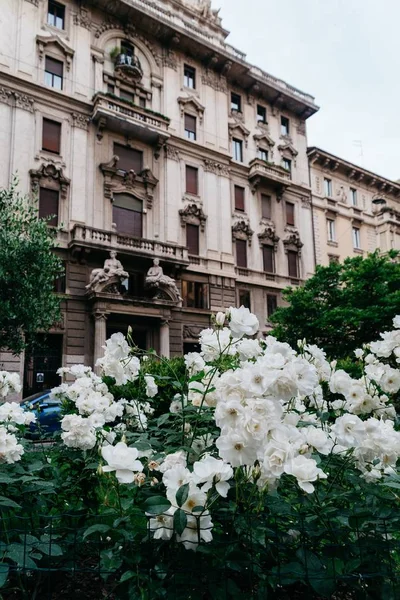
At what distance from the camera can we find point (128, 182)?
21.2 metres

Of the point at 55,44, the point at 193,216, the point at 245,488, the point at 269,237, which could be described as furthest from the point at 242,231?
the point at 245,488

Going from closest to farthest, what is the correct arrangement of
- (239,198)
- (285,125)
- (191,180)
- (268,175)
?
(191,180) < (239,198) < (268,175) < (285,125)

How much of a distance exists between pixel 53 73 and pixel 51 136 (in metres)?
3.12

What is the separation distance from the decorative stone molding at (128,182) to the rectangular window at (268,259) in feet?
25.5

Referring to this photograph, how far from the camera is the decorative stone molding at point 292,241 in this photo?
1053 inches

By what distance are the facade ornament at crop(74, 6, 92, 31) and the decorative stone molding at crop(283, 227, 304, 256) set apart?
50.1 ft

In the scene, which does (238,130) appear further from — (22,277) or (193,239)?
(22,277)

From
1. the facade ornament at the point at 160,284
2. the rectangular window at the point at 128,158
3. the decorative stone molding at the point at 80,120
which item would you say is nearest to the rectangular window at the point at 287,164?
the rectangular window at the point at 128,158

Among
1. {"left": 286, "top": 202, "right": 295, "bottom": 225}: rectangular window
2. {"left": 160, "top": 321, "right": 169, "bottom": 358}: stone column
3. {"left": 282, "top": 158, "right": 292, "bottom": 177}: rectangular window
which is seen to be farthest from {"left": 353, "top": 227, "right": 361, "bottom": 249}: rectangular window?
{"left": 160, "top": 321, "right": 169, "bottom": 358}: stone column

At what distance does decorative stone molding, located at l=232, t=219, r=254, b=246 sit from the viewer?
80.3 ft

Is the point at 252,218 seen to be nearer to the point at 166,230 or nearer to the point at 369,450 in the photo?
the point at 166,230

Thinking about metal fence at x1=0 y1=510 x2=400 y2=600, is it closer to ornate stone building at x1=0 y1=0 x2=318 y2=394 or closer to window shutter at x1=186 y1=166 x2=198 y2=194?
ornate stone building at x1=0 y1=0 x2=318 y2=394

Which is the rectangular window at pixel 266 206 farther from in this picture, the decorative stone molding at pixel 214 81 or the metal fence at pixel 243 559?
the metal fence at pixel 243 559

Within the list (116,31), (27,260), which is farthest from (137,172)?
(27,260)
